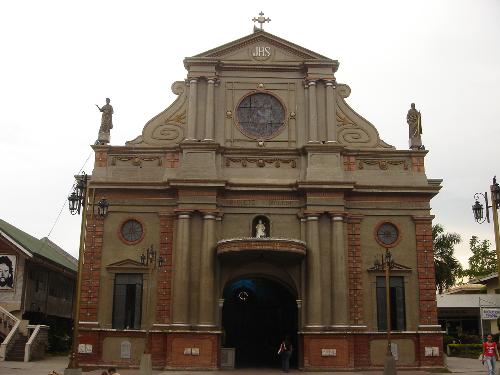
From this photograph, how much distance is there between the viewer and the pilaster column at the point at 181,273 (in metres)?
29.4

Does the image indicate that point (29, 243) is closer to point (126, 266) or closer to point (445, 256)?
point (126, 266)

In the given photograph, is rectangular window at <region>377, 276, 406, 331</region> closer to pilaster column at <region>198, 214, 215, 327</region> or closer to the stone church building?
the stone church building

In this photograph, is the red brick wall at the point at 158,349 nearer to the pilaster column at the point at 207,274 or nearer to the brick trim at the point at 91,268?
the pilaster column at the point at 207,274

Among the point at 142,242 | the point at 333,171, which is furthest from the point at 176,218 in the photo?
the point at 333,171

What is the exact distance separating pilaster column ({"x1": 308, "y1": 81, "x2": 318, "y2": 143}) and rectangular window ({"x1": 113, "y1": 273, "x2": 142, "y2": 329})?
11318mm

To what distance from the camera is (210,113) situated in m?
32.6

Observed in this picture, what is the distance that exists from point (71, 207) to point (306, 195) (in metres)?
12.3

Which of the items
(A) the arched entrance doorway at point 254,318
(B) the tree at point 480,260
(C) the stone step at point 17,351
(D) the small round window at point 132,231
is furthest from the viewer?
(B) the tree at point 480,260

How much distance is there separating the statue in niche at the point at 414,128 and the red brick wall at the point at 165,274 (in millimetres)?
13226

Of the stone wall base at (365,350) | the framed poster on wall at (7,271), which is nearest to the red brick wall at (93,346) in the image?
the framed poster on wall at (7,271)

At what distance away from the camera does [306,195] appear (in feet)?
102

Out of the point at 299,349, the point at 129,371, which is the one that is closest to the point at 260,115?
the point at 299,349

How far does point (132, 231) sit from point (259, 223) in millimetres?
6462

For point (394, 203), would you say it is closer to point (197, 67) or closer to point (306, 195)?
point (306, 195)
